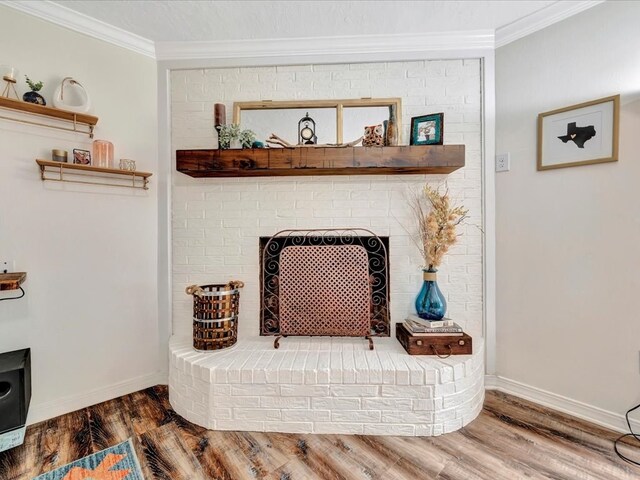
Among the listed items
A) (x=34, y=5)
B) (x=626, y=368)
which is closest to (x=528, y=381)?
(x=626, y=368)

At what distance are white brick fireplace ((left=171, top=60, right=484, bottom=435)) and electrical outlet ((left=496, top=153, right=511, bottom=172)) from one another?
0.13 m

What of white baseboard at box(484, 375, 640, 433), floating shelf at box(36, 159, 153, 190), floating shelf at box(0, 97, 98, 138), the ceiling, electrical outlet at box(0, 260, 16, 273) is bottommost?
white baseboard at box(484, 375, 640, 433)

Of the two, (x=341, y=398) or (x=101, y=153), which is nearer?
(x=341, y=398)

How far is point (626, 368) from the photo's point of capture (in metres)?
1.50

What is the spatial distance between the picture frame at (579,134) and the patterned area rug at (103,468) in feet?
8.91

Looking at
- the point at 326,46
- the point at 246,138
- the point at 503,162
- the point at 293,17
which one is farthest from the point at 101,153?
the point at 503,162

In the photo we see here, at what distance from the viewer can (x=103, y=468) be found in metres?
1.27

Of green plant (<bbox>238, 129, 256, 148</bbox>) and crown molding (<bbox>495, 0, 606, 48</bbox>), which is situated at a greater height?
crown molding (<bbox>495, 0, 606, 48</bbox>)

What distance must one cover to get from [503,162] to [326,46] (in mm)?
1442

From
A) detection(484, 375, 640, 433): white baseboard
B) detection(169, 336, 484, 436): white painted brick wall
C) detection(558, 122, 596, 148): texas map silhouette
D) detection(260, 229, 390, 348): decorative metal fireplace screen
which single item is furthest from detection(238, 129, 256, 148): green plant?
detection(484, 375, 640, 433): white baseboard

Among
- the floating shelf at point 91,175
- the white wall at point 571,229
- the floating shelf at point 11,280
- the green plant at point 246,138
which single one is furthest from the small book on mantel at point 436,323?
the floating shelf at point 11,280

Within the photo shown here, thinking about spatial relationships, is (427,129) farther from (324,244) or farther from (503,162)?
(324,244)

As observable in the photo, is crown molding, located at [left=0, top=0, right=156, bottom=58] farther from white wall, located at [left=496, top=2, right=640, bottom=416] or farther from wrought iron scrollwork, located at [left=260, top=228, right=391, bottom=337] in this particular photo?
white wall, located at [left=496, top=2, right=640, bottom=416]

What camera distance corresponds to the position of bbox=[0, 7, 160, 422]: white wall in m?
1.59
